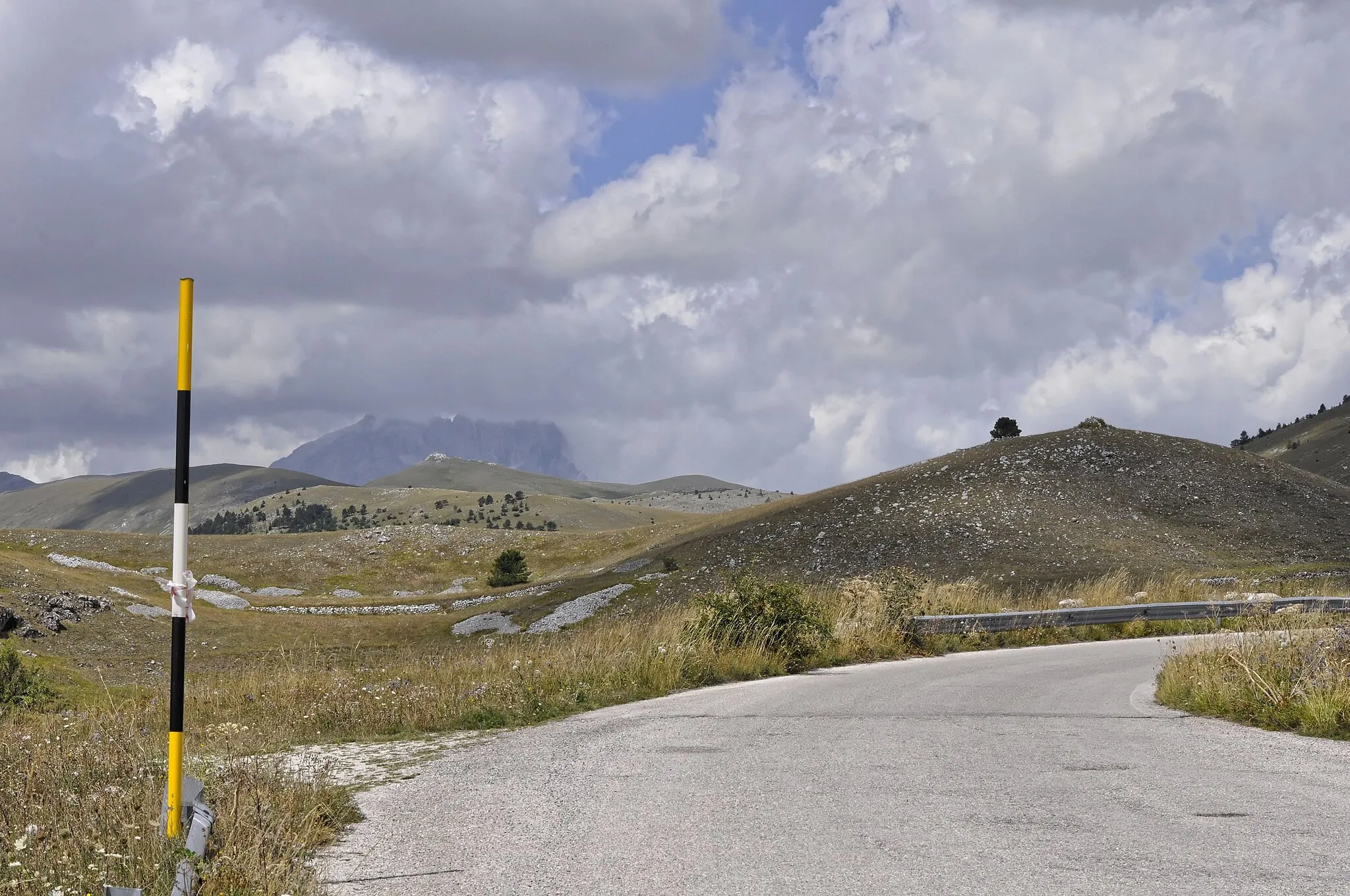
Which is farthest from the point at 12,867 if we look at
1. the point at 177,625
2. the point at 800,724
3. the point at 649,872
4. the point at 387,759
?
the point at 800,724

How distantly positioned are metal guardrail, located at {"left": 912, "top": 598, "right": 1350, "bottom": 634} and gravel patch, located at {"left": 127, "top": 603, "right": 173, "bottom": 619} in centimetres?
3501

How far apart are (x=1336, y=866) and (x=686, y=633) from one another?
12084 millimetres

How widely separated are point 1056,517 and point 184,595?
5434cm

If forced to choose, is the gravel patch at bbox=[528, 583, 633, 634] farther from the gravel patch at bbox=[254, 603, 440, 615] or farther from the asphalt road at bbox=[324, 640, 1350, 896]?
the asphalt road at bbox=[324, 640, 1350, 896]

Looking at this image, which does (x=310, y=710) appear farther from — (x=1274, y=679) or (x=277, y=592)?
(x=277, y=592)

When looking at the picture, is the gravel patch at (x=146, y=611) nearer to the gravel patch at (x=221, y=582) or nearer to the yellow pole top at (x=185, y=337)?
the gravel patch at (x=221, y=582)

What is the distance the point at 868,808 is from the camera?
292 inches

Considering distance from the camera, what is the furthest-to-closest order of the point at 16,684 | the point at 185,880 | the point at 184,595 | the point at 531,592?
the point at 531,592, the point at 16,684, the point at 184,595, the point at 185,880

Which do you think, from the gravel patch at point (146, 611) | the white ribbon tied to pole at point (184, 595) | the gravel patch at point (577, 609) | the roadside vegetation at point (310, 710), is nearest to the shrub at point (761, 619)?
the roadside vegetation at point (310, 710)

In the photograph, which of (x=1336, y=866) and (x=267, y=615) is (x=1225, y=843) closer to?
(x=1336, y=866)

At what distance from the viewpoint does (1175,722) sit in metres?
11.5

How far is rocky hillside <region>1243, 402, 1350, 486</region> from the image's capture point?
121625 mm

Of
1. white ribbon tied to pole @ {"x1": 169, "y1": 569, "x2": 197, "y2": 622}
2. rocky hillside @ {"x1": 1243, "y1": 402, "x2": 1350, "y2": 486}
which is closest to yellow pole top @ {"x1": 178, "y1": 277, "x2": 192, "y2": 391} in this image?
white ribbon tied to pole @ {"x1": 169, "y1": 569, "x2": 197, "y2": 622}

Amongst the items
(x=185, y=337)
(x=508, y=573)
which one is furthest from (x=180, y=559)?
(x=508, y=573)
